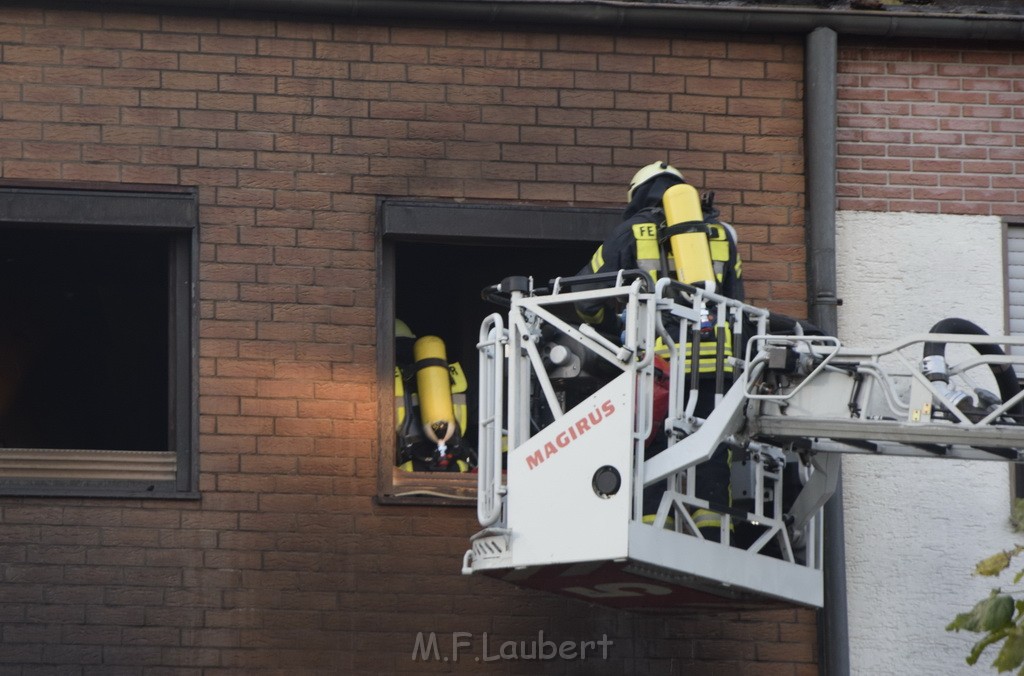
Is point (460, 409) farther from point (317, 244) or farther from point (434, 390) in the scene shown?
point (317, 244)

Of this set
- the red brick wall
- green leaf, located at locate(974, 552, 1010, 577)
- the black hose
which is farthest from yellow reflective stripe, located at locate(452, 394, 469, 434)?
green leaf, located at locate(974, 552, 1010, 577)

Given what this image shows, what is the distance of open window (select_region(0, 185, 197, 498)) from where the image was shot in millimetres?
Result: 9156

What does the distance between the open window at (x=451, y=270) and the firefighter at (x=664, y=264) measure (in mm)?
1216

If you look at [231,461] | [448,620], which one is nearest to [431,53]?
[231,461]

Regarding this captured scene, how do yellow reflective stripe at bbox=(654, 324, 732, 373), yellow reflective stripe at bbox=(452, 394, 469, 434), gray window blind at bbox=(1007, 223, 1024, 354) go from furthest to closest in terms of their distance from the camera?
gray window blind at bbox=(1007, 223, 1024, 354), yellow reflective stripe at bbox=(452, 394, 469, 434), yellow reflective stripe at bbox=(654, 324, 732, 373)

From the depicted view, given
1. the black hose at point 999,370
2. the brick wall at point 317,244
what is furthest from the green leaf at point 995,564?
the brick wall at point 317,244

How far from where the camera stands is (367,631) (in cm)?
895

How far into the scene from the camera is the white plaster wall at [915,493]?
365 inches

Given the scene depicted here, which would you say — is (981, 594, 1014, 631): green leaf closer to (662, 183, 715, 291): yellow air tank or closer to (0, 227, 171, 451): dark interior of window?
(662, 183, 715, 291): yellow air tank

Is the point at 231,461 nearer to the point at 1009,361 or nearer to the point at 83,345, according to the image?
the point at 83,345

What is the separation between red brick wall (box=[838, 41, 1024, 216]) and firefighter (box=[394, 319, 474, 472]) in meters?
2.48

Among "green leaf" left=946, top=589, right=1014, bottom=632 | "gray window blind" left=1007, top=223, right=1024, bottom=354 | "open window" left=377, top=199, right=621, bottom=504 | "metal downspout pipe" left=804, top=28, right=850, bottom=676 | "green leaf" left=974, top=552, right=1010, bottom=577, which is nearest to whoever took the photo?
"green leaf" left=946, top=589, right=1014, bottom=632

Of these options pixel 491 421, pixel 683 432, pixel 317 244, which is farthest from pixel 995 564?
pixel 317 244

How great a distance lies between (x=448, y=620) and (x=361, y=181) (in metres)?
2.45
